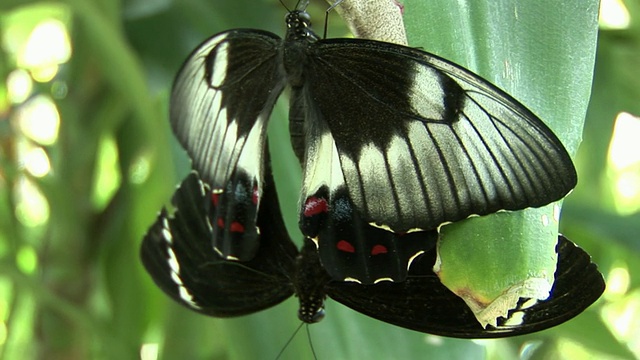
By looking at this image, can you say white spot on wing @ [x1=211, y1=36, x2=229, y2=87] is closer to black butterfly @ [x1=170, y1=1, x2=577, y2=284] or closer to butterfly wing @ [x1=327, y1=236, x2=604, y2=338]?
black butterfly @ [x1=170, y1=1, x2=577, y2=284]

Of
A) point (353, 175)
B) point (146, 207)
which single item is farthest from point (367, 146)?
point (146, 207)

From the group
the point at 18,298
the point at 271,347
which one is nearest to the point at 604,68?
the point at 271,347

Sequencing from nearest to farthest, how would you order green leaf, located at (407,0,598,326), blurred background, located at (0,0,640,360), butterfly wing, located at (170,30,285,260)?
green leaf, located at (407,0,598,326)
butterfly wing, located at (170,30,285,260)
blurred background, located at (0,0,640,360)

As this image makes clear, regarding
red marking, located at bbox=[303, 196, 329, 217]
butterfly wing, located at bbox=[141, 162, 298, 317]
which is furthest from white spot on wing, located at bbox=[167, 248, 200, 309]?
red marking, located at bbox=[303, 196, 329, 217]

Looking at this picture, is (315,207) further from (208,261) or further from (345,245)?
(208,261)

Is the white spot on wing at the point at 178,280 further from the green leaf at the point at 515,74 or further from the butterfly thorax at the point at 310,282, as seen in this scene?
the green leaf at the point at 515,74

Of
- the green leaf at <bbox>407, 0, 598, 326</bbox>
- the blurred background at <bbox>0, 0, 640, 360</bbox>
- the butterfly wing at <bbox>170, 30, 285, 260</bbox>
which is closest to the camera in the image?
the green leaf at <bbox>407, 0, 598, 326</bbox>

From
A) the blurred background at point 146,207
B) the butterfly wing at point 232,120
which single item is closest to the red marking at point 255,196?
the butterfly wing at point 232,120

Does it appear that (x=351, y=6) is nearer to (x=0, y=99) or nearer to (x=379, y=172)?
(x=379, y=172)
